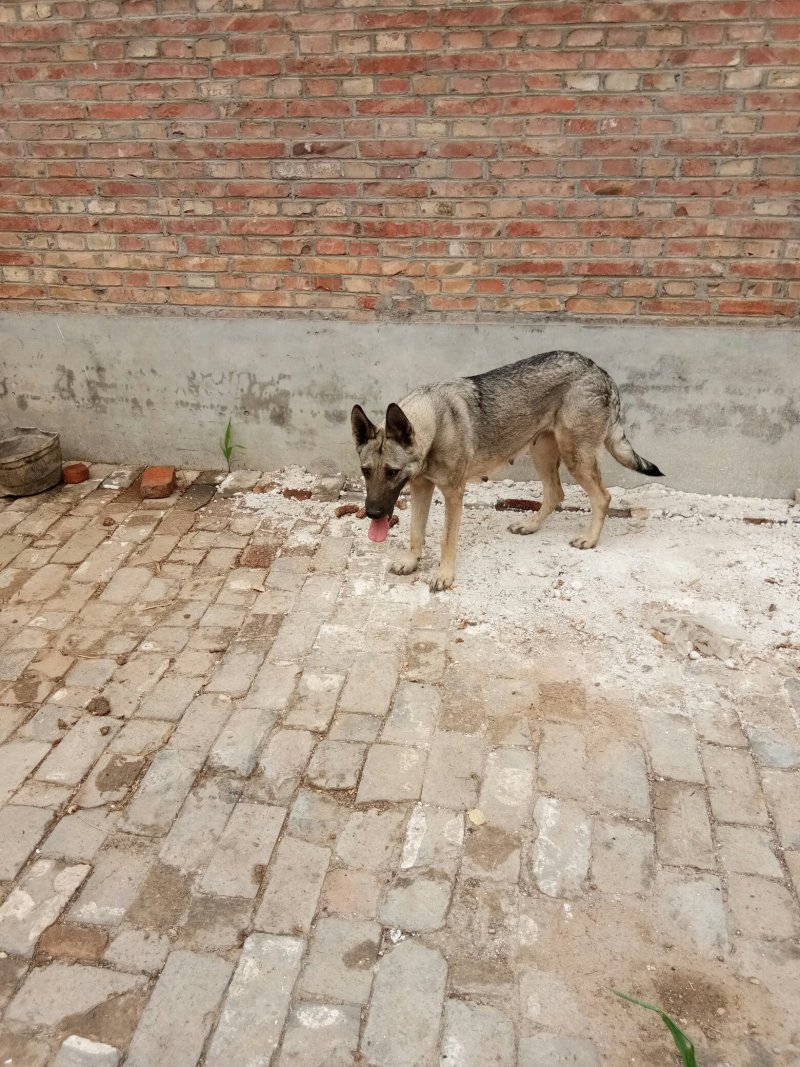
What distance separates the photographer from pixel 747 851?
3.03m

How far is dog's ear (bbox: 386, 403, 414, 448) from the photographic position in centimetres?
383

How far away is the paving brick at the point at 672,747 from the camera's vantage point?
133 inches

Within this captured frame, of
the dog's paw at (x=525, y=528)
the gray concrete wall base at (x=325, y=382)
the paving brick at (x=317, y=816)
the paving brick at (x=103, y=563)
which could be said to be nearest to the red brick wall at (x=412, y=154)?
the gray concrete wall base at (x=325, y=382)

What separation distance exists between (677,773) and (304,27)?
498 cm

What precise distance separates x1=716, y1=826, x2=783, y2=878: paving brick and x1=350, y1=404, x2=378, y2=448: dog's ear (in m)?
2.52

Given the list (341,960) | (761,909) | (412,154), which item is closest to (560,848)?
(761,909)

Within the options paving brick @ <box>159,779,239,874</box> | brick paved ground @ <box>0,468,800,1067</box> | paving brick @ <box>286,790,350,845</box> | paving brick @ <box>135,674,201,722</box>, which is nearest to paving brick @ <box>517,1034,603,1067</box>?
brick paved ground @ <box>0,468,800,1067</box>

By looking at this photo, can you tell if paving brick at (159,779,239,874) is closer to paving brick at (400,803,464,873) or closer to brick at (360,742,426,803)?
brick at (360,742,426,803)

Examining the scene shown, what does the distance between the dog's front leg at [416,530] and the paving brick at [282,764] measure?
4.96 ft

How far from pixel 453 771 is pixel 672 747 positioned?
3.48 feet

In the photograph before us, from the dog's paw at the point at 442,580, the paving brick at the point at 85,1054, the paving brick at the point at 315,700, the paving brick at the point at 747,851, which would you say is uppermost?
the dog's paw at the point at 442,580

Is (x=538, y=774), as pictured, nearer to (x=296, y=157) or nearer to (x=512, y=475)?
(x=512, y=475)

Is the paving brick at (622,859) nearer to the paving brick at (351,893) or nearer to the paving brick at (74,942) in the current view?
the paving brick at (351,893)

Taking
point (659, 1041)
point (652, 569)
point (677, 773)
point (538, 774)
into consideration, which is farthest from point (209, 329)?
point (659, 1041)
